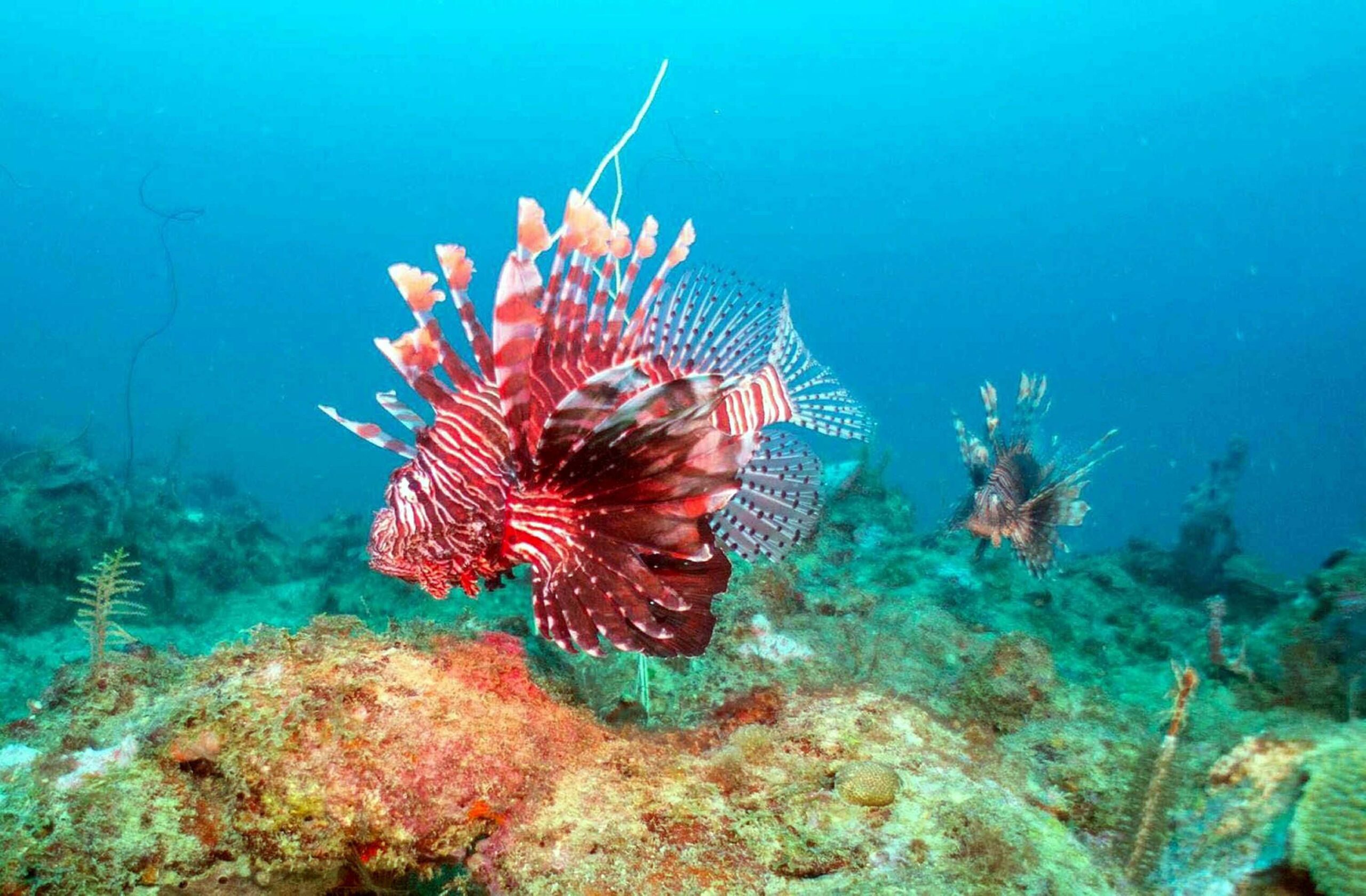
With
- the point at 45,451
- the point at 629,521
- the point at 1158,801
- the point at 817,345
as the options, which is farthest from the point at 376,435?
the point at 817,345

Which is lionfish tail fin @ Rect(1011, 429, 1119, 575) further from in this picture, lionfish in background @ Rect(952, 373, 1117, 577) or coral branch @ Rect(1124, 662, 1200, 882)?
coral branch @ Rect(1124, 662, 1200, 882)

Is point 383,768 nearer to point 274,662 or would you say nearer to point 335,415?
point 274,662

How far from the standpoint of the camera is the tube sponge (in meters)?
1.70

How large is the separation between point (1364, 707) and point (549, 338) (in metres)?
4.87

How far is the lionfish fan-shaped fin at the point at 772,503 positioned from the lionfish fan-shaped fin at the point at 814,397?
3.15 ft

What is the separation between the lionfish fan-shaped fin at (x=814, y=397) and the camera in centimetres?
548

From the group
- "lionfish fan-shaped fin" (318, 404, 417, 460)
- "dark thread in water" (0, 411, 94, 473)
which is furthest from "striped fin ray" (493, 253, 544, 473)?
"dark thread in water" (0, 411, 94, 473)

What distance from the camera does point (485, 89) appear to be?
14762 centimetres

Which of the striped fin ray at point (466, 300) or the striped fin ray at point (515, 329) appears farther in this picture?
the striped fin ray at point (466, 300)

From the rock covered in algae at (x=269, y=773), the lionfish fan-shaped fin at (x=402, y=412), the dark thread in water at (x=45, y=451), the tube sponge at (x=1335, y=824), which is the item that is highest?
the lionfish fan-shaped fin at (x=402, y=412)

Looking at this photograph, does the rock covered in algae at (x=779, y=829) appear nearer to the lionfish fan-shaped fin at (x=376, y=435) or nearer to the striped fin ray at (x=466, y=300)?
the lionfish fan-shaped fin at (x=376, y=435)

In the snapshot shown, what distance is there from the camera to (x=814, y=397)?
562cm

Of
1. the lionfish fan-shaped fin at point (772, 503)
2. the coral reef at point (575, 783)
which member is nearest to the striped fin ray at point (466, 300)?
the coral reef at point (575, 783)

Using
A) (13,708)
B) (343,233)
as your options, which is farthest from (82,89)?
(13,708)
